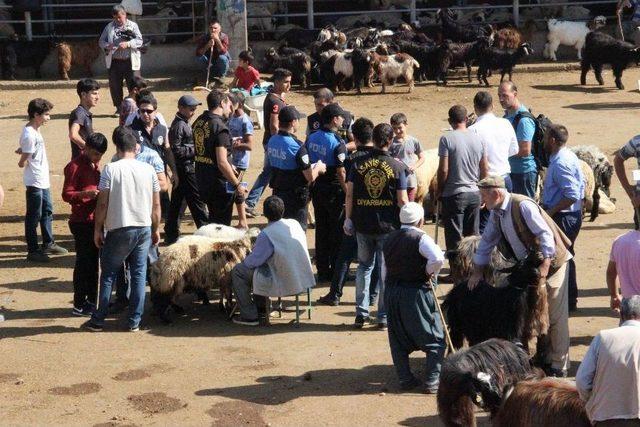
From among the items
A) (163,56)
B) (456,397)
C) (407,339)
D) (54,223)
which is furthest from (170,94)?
(456,397)

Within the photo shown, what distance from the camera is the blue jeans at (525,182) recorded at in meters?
11.0

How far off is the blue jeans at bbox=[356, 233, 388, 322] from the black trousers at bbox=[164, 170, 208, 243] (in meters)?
2.61

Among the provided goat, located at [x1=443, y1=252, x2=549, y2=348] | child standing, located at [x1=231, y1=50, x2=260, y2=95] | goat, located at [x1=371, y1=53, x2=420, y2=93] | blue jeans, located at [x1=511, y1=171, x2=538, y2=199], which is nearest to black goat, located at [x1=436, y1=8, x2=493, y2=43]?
goat, located at [x1=371, y1=53, x2=420, y2=93]

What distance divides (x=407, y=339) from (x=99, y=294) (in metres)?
2.87

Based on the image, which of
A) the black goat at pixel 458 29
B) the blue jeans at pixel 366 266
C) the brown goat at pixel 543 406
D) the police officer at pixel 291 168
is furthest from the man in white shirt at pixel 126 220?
the black goat at pixel 458 29

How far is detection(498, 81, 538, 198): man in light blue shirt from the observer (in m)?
10.8

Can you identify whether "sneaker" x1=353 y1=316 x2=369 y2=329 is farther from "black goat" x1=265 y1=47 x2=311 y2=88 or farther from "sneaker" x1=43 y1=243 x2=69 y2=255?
"black goat" x1=265 y1=47 x2=311 y2=88

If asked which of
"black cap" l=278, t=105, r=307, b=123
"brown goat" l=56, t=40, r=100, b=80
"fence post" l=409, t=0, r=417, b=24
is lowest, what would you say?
"black cap" l=278, t=105, r=307, b=123

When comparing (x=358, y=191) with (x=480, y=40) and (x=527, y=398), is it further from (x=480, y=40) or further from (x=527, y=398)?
(x=480, y=40)

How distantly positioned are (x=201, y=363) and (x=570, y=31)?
625 inches

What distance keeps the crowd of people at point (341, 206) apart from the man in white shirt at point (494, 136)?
1cm

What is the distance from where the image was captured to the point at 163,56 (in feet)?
76.2

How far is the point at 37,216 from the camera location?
11984 millimetres

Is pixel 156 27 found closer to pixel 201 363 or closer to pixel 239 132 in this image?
pixel 239 132
